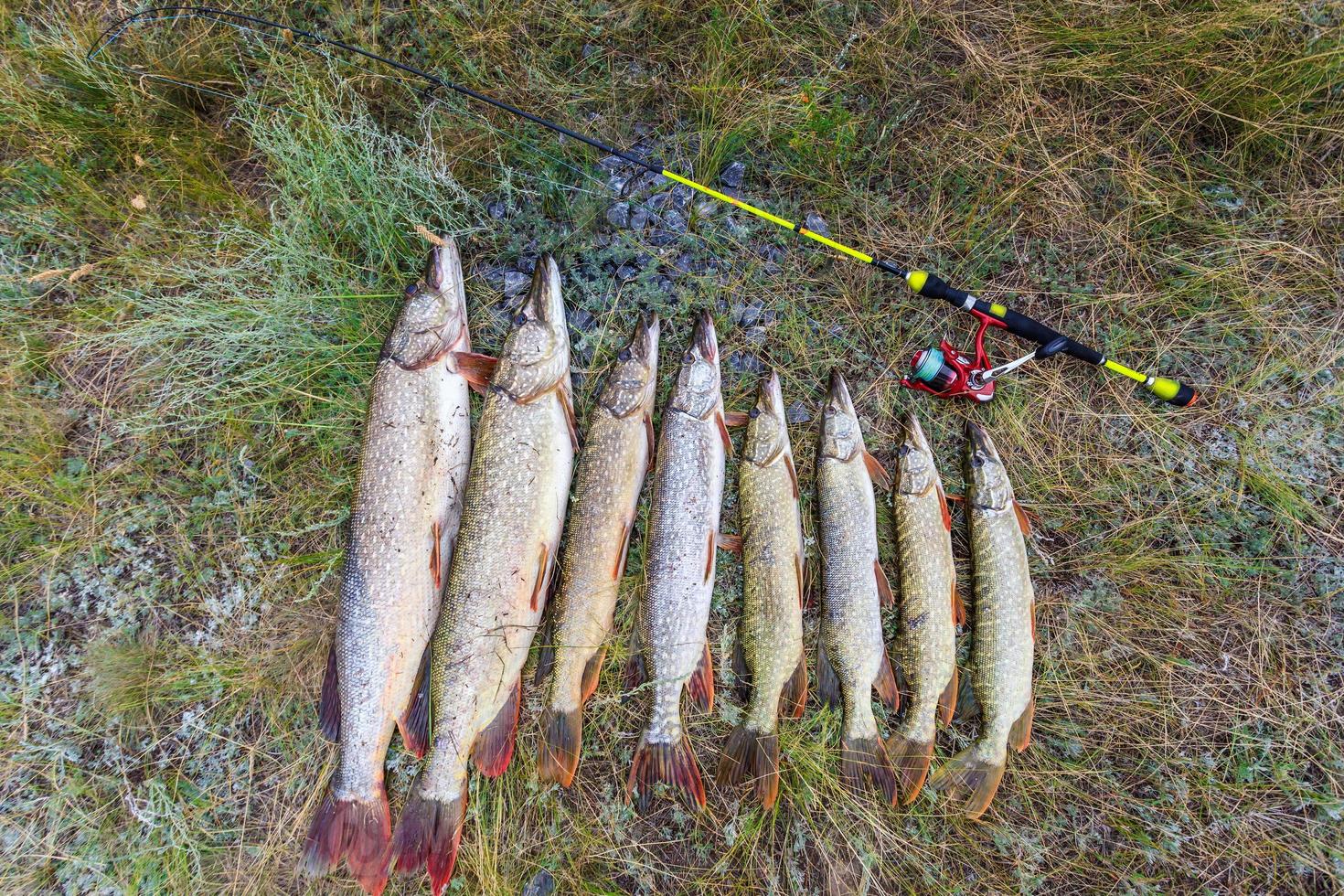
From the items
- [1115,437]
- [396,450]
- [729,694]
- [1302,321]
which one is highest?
[396,450]

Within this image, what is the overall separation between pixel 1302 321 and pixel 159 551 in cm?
491

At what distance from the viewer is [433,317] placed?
8.05 feet

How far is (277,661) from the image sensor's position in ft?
8.46

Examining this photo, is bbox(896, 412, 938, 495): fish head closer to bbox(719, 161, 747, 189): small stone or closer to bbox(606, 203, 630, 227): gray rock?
bbox(719, 161, 747, 189): small stone

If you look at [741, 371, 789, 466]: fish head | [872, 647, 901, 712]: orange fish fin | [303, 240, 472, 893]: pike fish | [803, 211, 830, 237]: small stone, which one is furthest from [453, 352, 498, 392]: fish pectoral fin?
[872, 647, 901, 712]: orange fish fin

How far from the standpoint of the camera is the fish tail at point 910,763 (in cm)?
234

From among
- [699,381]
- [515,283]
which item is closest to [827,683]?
[699,381]

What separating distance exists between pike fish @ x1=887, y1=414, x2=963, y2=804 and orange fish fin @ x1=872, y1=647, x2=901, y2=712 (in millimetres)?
55

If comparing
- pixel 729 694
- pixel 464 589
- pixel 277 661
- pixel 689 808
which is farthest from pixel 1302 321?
pixel 277 661

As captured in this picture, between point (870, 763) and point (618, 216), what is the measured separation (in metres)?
2.47

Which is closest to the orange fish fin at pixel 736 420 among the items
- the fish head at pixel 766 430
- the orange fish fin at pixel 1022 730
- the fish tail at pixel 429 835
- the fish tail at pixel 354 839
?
the fish head at pixel 766 430

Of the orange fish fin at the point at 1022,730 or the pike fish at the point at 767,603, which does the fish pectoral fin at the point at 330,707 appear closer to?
the pike fish at the point at 767,603

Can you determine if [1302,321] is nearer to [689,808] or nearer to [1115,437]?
[1115,437]

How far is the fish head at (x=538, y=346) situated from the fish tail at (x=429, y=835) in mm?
1576
